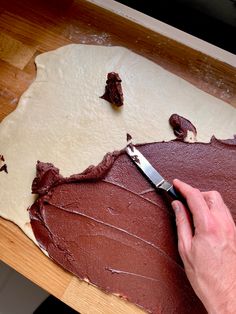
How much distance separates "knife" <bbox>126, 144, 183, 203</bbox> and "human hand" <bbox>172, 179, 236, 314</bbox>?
0.04m

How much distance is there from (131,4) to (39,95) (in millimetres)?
516

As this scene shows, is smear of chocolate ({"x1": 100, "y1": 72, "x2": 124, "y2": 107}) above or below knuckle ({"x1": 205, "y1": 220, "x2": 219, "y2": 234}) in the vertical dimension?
above

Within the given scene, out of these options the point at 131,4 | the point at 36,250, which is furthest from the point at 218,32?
the point at 36,250

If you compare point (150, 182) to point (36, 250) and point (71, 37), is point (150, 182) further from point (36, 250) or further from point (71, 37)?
point (71, 37)

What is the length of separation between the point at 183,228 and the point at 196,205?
0.07 m

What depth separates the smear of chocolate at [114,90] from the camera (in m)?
1.47

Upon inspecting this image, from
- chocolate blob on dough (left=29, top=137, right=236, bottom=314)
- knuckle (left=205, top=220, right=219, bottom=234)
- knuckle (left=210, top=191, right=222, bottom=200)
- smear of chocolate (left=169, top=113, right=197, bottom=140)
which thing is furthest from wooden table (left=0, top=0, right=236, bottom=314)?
knuckle (left=205, top=220, right=219, bottom=234)

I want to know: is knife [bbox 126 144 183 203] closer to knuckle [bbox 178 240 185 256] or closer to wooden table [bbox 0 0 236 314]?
knuckle [bbox 178 240 185 256]

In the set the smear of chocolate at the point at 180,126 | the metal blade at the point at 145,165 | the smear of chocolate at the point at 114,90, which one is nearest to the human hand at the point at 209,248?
the metal blade at the point at 145,165

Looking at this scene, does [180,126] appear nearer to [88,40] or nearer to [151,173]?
[151,173]

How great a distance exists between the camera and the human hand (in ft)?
3.79

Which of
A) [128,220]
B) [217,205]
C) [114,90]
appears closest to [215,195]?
[217,205]

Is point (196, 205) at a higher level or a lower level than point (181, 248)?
higher

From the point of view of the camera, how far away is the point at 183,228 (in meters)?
1.25
